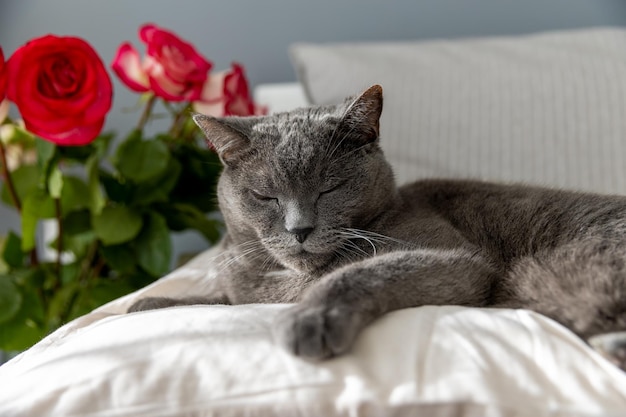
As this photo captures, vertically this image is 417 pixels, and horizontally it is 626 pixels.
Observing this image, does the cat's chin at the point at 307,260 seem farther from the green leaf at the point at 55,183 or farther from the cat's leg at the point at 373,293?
the green leaf at the point at 55,183

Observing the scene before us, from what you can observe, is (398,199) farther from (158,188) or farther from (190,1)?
(190,1)

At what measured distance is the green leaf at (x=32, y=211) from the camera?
134cm

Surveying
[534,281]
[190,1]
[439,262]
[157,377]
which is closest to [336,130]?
[439,262]

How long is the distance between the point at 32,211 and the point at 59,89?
12.8 inches

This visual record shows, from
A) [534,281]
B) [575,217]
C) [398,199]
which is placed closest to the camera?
[534,281]

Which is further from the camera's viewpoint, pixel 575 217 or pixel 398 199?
pixel 398 199

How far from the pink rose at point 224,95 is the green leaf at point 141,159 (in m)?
0.14

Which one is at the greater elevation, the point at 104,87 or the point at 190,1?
the point at 190,1

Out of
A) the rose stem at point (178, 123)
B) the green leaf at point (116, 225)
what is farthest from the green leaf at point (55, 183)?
the rose stem at point (178, 123)

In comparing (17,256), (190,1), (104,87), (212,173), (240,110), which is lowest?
(17,256)

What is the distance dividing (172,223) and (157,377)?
886mm

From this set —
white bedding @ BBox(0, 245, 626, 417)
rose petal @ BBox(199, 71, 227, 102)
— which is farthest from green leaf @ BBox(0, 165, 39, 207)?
white bedding @ BBox(0, 245, 626, 417)

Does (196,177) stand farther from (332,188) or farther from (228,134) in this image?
(332,188)

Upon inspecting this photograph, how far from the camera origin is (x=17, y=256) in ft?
4.75
